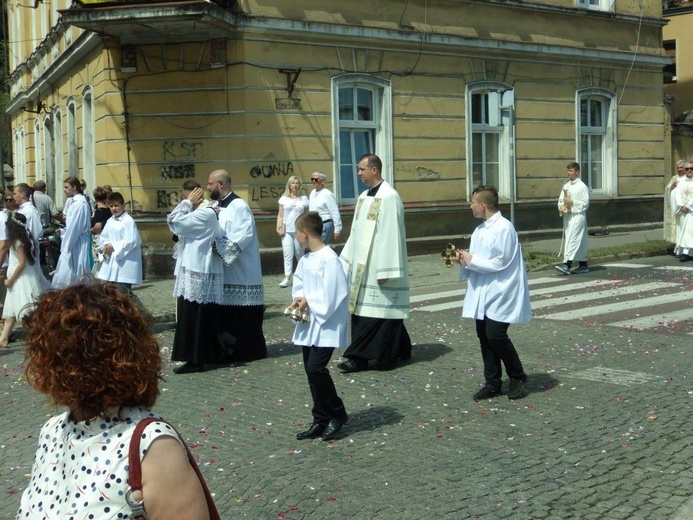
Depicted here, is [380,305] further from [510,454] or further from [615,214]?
[615,214]

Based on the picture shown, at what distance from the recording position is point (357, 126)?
64.8ft

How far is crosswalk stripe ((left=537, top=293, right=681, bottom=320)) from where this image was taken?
12211 millimetres

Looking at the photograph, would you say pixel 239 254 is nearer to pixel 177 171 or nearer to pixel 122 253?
pixel 122 253

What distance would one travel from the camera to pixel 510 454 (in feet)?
21.1

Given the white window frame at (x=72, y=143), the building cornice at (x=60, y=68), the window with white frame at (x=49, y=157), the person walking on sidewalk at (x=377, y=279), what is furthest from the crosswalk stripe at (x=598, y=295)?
the window with white frame at (x=49, y=157)

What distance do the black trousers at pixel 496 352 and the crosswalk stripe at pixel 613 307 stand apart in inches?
168

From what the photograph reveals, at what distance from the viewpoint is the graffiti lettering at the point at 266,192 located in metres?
18.1

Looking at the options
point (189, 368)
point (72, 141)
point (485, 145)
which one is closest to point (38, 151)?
point (72, 141)

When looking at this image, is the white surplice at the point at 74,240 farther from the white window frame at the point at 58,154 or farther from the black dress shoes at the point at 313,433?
the white window frame at the point at 58,154

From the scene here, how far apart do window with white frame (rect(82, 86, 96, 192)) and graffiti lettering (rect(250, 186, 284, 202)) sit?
4.00 meters

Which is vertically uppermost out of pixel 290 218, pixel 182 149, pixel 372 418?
pixel 182 149

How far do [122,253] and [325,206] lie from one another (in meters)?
4.98

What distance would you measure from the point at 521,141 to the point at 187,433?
16.2 meters

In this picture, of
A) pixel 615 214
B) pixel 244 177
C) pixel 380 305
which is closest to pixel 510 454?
pixel 380 305
